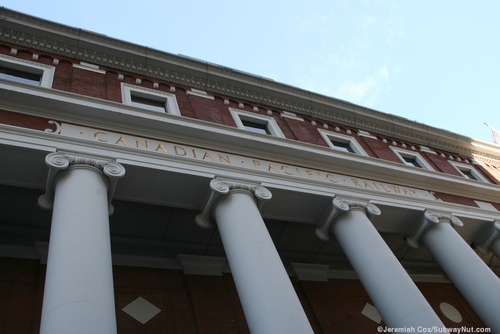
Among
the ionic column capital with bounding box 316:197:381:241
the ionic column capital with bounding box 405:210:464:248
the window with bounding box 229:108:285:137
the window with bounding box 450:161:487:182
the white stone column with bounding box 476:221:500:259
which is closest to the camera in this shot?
the ionic column capital with bounding box 316:197:381:241

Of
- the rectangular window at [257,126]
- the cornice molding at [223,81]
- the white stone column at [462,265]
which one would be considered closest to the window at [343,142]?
the cornice molding at [223,81]

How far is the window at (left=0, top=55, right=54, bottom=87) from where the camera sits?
49.2ft

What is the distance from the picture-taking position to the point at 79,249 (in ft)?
28.9

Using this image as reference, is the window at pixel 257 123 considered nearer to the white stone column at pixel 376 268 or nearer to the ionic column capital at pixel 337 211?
the ionic column capital at pixel 337 211

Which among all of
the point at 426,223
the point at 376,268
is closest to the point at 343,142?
the point at 426,223

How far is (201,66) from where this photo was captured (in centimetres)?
1930

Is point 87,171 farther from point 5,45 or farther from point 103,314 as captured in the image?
point 5,45

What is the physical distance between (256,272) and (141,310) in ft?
17.2

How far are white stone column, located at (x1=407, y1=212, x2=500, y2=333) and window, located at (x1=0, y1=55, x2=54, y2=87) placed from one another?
13796mm

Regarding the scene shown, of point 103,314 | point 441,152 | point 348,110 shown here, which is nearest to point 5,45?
point 103,314

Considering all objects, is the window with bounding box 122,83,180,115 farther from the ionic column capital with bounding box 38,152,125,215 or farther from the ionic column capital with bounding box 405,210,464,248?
the ionic column capital with bounding box 405,210,464,248

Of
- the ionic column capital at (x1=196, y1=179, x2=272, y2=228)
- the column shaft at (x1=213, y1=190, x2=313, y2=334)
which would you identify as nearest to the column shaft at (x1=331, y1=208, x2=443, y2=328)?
the ionic column capital at (x1=196, y1=179, x2=272, y2=228)

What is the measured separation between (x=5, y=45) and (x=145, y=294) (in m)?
9.74

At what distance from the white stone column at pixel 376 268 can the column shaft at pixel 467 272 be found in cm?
272
